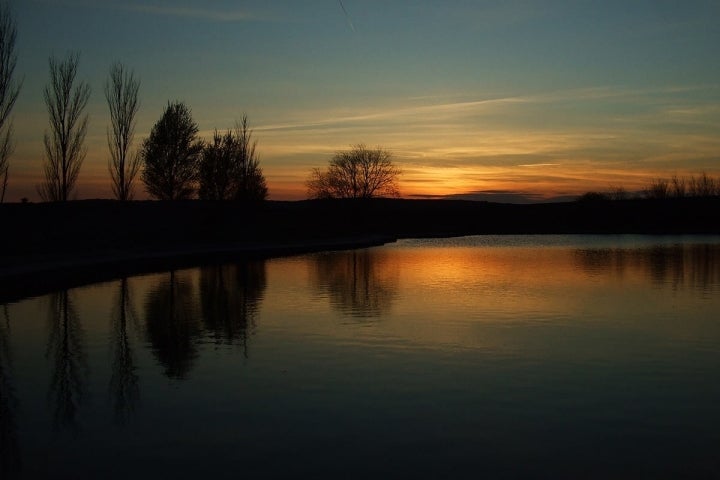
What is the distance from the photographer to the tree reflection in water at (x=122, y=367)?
7.61m

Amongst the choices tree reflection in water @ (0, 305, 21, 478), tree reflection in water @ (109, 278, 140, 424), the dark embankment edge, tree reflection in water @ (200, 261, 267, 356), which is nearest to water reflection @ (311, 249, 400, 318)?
tree reflection in water @ (200, 261, 267, 356)

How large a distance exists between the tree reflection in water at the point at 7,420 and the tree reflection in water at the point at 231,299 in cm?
312

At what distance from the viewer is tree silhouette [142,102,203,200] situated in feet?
170

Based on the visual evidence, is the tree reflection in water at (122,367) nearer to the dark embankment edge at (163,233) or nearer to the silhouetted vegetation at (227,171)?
the dark embankment edge at (163,233)

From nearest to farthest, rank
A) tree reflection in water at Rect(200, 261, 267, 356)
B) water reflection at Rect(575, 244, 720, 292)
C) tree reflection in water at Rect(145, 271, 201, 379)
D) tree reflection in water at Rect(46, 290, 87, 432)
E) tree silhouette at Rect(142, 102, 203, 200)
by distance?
1. tree reflection in water at Rect(46, 290, 87, 432)
2. tree reflection in water at Rect(145, 271, 201, 379)
3. tree reflection in water at Rect(200, 261, 267, 356)
4. water reflection at Rect(575, 244, 720, 292)
5. tree silhouette at Rect(142, 102, 203, 200)

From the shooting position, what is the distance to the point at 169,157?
52.2 m

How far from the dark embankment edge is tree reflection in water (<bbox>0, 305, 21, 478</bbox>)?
753 centimetres

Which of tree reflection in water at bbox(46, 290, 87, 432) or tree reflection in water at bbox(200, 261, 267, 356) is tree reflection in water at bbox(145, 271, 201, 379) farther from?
tree reflection in water at bbox(46, 290, 87, 432)

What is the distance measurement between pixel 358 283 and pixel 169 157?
113ft

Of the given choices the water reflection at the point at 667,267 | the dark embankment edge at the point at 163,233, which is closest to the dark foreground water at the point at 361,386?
the water reflection at the point at 667,267

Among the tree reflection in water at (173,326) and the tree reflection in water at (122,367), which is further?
the tree reflection in water at (173,326)

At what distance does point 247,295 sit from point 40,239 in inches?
769

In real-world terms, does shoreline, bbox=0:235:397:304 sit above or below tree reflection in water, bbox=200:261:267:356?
above

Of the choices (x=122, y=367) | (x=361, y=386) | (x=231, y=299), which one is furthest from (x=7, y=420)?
(x=231, y=299)
